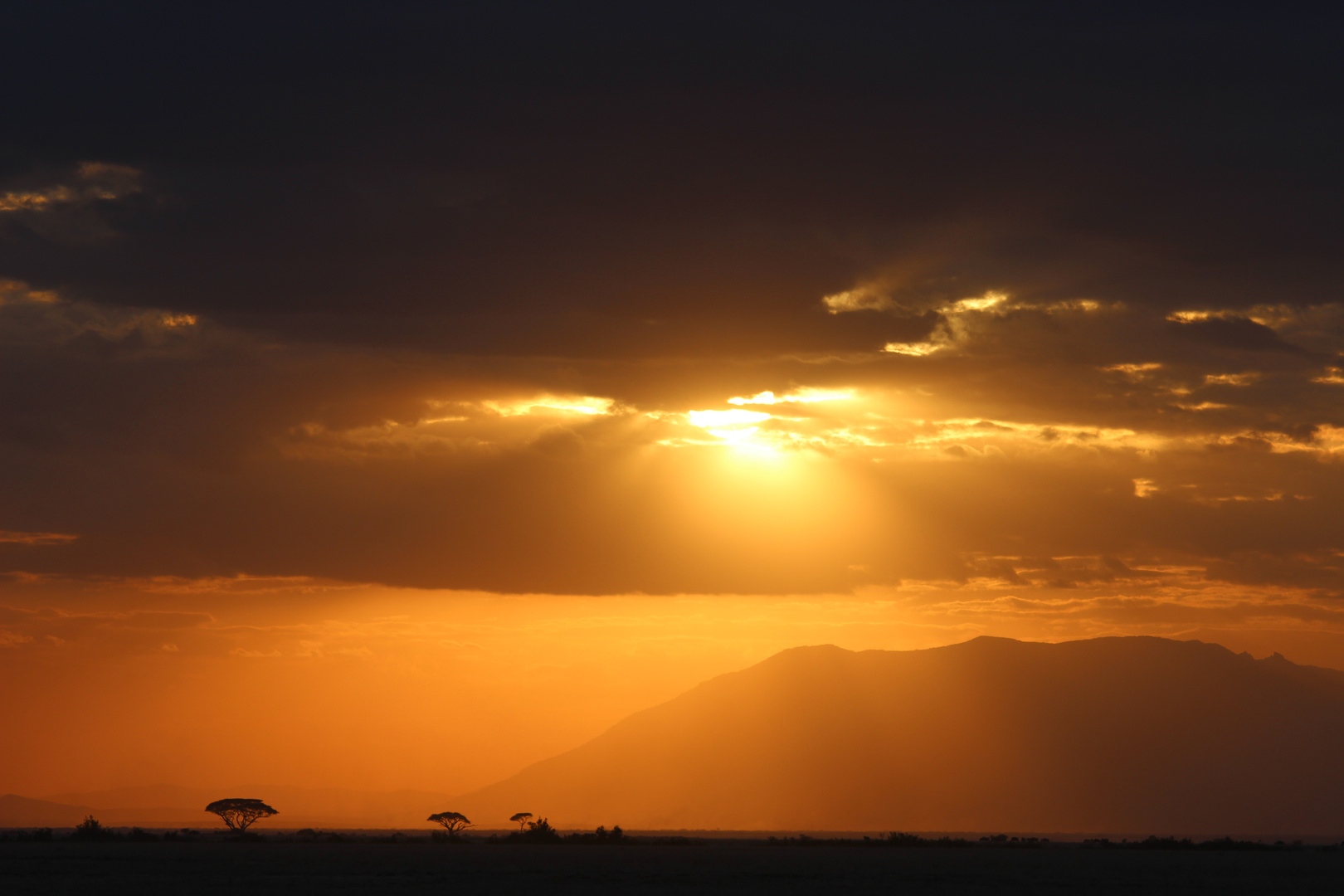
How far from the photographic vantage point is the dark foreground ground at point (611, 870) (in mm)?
73625

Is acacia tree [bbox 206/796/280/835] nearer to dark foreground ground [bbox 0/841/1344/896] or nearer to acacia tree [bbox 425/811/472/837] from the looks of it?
acacia tree [bbox 425/811/472/837]

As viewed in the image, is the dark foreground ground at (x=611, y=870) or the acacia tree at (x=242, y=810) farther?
the acacia tree at (x=242, y=810)

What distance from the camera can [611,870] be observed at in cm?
9062

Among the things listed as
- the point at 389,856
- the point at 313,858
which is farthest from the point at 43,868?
the point at 389,856

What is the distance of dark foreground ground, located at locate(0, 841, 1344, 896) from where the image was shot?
7362cm

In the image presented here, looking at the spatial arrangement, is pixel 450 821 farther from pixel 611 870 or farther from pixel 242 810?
pixel 611 870

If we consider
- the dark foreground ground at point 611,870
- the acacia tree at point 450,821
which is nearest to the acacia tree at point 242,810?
the acacia tree at point 450,821

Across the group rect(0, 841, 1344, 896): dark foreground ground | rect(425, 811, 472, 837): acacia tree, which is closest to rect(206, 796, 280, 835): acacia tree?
rect(425, 811, 472, 837): acacia tree

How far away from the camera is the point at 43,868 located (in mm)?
82812

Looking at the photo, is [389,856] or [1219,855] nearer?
[389,856]

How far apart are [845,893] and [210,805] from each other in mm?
124692

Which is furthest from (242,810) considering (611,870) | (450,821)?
(611,870)

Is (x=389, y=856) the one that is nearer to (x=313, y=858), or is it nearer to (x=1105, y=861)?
(x=313, y=858)

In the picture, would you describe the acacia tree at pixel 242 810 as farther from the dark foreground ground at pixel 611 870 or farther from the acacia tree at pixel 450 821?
the dark foreground ground at pixel 611 870
